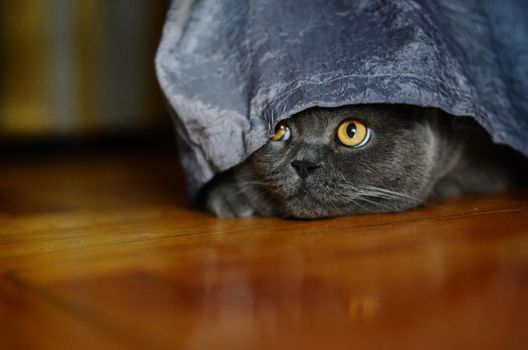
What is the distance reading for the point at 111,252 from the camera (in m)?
1.17

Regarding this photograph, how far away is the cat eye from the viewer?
142 cm

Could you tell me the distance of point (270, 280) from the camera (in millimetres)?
954

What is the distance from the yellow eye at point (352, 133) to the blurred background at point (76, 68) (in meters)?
2.42

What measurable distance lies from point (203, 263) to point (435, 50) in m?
0.60

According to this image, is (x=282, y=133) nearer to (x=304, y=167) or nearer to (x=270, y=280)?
(x=304, y=167)

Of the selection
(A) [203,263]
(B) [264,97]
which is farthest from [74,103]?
(A) [203,263]

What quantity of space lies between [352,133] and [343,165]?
7 centimetres

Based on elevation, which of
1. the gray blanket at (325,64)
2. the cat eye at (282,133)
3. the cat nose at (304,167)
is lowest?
the cat nose at (304,167)

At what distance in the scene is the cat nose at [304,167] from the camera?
4.41 feet

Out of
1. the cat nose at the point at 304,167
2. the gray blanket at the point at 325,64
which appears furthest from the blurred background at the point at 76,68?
the cat nose at the point at 304,167

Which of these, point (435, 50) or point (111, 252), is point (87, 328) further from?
point (435, 50)

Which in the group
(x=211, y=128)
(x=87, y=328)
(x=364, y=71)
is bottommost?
(x=87, y=328)

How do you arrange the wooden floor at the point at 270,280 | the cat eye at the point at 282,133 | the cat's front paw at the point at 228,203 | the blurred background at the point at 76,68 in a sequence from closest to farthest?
the wooden floor at the point at 270,280 → the cat eye at the point at 282,133 → the cat's front paw at the point at 228,203 → the blurred background at the point at 76,68

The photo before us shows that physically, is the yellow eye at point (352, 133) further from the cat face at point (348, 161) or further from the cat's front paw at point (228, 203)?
the cat's front paw at point (228, 203)
